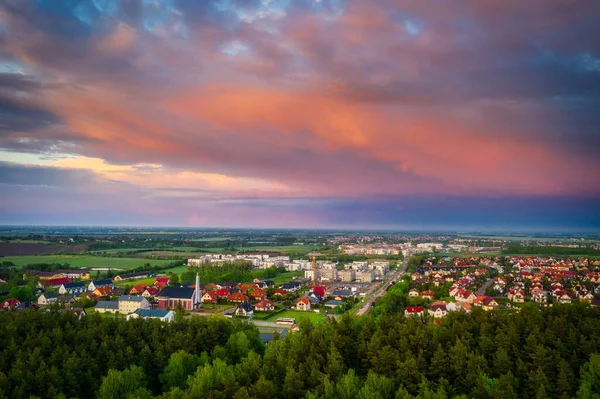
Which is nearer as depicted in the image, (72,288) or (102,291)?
(102,291)

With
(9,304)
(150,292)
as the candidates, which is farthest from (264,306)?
(9,304)

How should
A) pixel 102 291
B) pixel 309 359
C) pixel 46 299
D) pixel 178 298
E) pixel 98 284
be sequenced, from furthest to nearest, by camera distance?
pixel 98 284
pixel 102 291
pixel 46 299
pixel 178 298
pixel 309 359

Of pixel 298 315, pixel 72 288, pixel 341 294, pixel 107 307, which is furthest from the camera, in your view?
pixel 72 288

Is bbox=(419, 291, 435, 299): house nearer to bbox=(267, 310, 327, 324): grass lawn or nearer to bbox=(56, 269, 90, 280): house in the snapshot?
bbox=(267, 310, 327, 324): grass lawn

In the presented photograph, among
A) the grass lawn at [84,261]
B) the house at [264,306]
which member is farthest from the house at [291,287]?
the grass lawn at [84,261]

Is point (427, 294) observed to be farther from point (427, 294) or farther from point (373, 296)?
point (373, 296)

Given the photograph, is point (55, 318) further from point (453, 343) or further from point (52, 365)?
point (453, 343)

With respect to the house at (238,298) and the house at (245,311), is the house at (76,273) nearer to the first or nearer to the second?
the house at (238,298)
